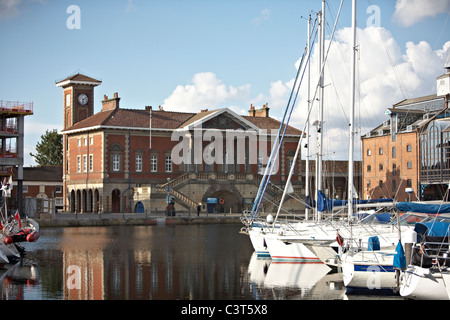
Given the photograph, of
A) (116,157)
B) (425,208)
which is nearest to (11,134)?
(116,157)

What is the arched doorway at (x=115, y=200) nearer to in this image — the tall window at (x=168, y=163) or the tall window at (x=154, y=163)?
the tall window at (x=154, y=163)

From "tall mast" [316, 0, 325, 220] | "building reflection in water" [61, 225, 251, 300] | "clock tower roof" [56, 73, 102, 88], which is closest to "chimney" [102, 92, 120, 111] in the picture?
"clock tower roof" [56, 73, 102, 88]

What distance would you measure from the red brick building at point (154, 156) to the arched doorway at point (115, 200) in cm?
11

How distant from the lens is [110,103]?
275 ft

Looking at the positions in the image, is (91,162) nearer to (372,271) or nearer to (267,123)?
(267,123)

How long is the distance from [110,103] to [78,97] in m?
5.27

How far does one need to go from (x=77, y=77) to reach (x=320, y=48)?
162ft

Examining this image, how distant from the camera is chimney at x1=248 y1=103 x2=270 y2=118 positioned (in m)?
93.2

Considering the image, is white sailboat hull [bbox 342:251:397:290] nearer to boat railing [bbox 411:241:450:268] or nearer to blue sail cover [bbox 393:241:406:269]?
blue sail cover [bbox 393:241:406:269]

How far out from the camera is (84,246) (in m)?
44.7

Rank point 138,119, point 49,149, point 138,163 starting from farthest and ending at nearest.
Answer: point 49,149
point 138,119
point 138,163

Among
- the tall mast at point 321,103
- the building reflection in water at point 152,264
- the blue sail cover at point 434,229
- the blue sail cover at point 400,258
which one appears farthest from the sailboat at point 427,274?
the tall mast at point 321,103

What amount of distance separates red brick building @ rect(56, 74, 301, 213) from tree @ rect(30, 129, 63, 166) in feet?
109
